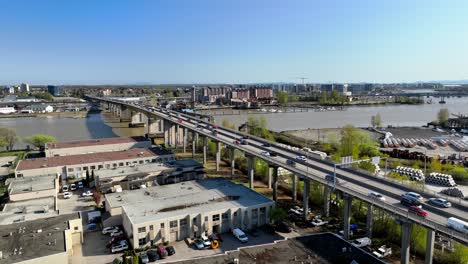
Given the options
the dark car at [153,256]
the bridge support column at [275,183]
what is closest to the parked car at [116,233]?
the dark car at [153,256]

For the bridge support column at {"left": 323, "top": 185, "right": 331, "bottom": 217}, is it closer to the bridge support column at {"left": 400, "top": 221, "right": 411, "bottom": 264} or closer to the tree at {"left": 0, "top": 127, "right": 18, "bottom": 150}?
the bridge support column at {"left": 400, "top": 221, "right": 411, "bottom": 264}

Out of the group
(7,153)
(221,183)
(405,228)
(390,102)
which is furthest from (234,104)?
(405,228)

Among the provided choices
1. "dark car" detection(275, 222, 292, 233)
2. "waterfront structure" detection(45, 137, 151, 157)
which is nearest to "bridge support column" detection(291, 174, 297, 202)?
"dark car" detection(275, 222, 292, 233)

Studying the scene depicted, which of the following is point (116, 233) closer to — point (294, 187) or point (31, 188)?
point (31, 188)

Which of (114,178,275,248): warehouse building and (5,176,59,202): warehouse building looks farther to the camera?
(5,176,59,202): warehouse building

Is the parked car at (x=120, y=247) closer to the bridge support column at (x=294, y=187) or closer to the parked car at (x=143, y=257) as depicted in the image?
the parked car at (x=143, y=257)

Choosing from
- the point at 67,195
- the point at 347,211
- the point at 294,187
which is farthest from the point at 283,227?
the point at 67,195
